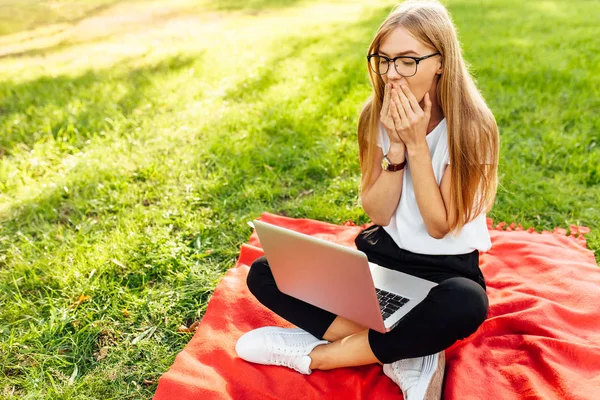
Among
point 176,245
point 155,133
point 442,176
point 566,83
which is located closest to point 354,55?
point 566,83

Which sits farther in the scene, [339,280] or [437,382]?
[437,382]

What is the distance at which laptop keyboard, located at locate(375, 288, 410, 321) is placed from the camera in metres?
1.98

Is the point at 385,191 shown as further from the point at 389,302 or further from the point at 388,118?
the point at 389,302

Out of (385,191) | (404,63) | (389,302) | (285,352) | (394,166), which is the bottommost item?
(285,352)

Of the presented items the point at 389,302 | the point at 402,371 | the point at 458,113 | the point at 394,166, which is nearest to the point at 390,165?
the point at 394,166

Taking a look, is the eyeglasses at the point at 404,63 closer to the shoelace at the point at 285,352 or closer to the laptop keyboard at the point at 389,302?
the laptop keyboard at the point at 389,302

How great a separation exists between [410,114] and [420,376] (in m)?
0.96

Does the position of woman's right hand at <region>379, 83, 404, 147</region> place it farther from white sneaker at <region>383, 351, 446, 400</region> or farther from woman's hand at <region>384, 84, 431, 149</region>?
white sneaker at <region>383, 351, 446, 400</region>

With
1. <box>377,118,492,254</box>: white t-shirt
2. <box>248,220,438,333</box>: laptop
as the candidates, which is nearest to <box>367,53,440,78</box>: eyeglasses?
<box>377,118,492,254</box>: white t-shirt

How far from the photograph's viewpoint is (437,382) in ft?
6.49

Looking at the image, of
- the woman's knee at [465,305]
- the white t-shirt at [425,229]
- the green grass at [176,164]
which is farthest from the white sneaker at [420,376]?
the green grass at [176,164]

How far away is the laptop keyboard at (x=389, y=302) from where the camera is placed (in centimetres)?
198

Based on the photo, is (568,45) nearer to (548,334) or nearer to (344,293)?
(548,334)

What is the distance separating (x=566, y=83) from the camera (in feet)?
16.0
